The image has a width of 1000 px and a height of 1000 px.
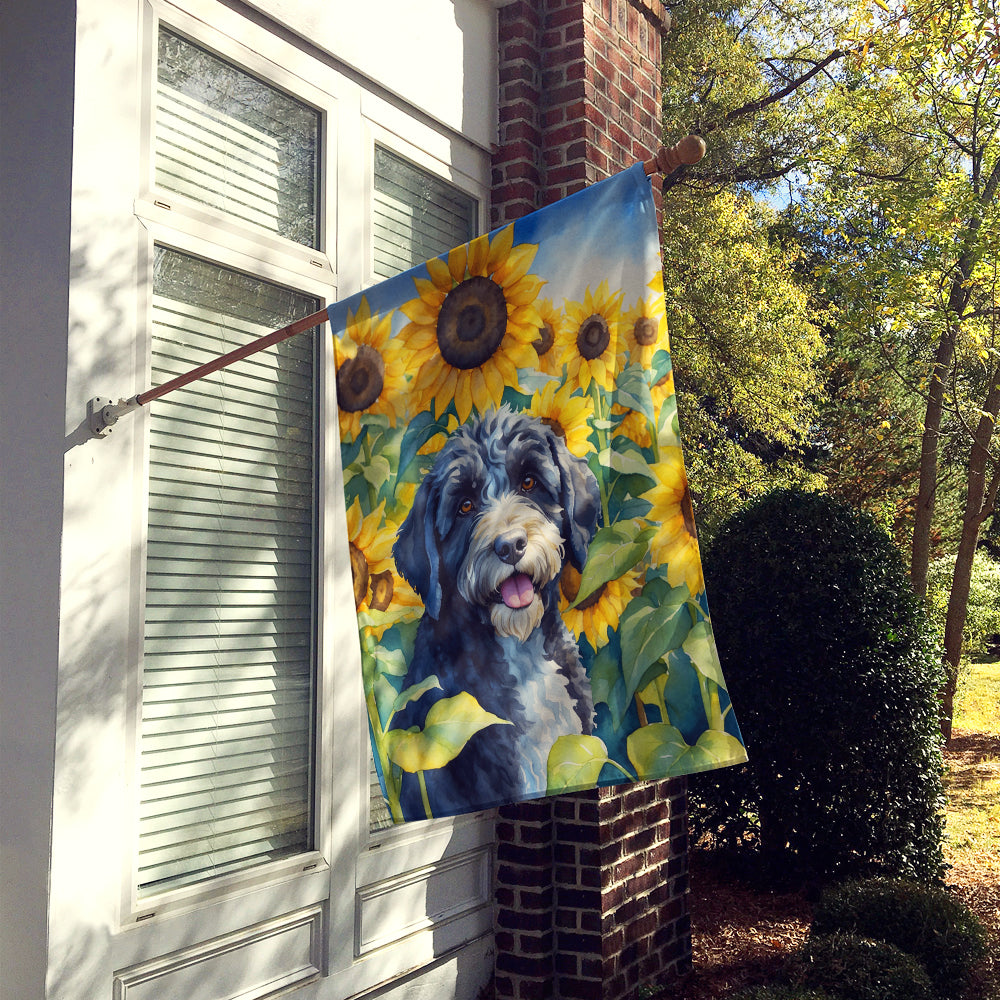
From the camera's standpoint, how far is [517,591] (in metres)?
2.40

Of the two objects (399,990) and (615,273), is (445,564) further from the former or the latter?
(399,990)

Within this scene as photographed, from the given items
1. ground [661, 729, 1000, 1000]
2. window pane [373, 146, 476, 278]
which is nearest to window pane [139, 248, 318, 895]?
window pane [373, 146, 476, 278]

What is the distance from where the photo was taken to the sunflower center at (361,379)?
254cm

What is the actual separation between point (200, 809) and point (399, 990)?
1.25 metres

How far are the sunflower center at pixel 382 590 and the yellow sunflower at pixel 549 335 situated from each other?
25.7 inches

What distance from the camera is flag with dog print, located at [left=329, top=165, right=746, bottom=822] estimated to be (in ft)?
7.69

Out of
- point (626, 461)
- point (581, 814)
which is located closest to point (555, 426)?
point (626, 461)

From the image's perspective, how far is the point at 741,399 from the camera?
11.6m

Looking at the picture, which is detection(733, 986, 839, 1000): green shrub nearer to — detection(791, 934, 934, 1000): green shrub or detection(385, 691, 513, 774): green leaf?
detection(791, 934, 934, 1000): green shrub

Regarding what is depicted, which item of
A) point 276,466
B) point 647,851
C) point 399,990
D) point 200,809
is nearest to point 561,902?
point 647,851

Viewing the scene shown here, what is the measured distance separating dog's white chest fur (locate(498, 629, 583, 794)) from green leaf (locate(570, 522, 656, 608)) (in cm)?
17

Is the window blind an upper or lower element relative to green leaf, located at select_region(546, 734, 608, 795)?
upper

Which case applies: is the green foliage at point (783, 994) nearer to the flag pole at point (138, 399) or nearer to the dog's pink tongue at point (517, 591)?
the dog's pink tongue at point (517, 591)

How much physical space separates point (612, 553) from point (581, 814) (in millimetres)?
2184
